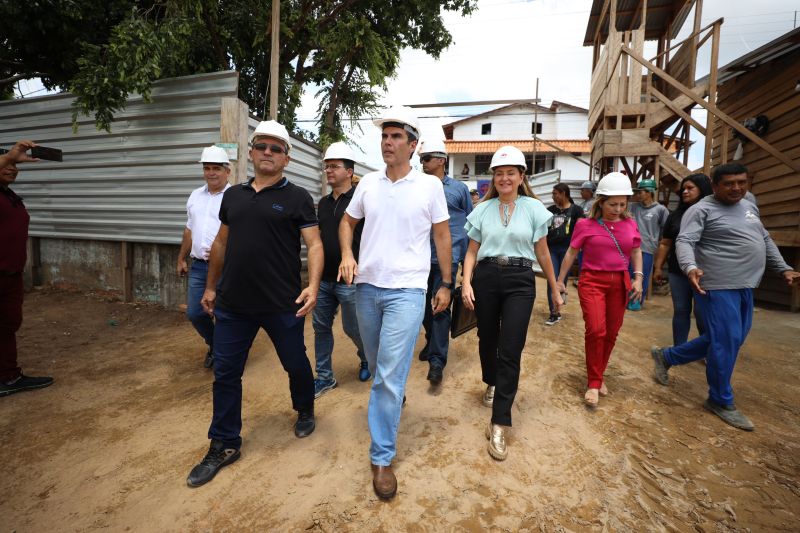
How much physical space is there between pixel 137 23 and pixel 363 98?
20.6 ft

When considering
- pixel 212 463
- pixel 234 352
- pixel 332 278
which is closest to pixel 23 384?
pixel 212 463

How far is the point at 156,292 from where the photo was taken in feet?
21.6

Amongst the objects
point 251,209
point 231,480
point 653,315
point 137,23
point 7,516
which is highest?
point 137,23

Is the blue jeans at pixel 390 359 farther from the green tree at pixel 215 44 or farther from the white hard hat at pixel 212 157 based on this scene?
the green tree at pixel 215 44

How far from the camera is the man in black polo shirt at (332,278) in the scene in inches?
134

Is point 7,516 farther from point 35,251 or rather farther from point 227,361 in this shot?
point 35,251

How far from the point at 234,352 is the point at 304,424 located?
31.2 inches

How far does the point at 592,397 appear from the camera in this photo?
328cm

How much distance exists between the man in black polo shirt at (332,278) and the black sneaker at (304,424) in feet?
1.72

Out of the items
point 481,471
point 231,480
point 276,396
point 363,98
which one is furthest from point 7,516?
point 363,98

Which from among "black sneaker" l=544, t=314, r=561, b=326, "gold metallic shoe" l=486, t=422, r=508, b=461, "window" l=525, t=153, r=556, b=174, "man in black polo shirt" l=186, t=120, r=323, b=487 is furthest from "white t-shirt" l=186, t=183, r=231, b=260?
"window" l=525, t=153, r=556, b=174

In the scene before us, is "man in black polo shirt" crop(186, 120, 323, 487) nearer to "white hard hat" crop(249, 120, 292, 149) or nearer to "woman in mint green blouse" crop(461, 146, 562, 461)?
"white hard hat" crop(249, 120, 292, 149)

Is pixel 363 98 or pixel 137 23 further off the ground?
pixel 363 98

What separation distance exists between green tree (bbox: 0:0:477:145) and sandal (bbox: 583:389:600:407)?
21.0 feet
